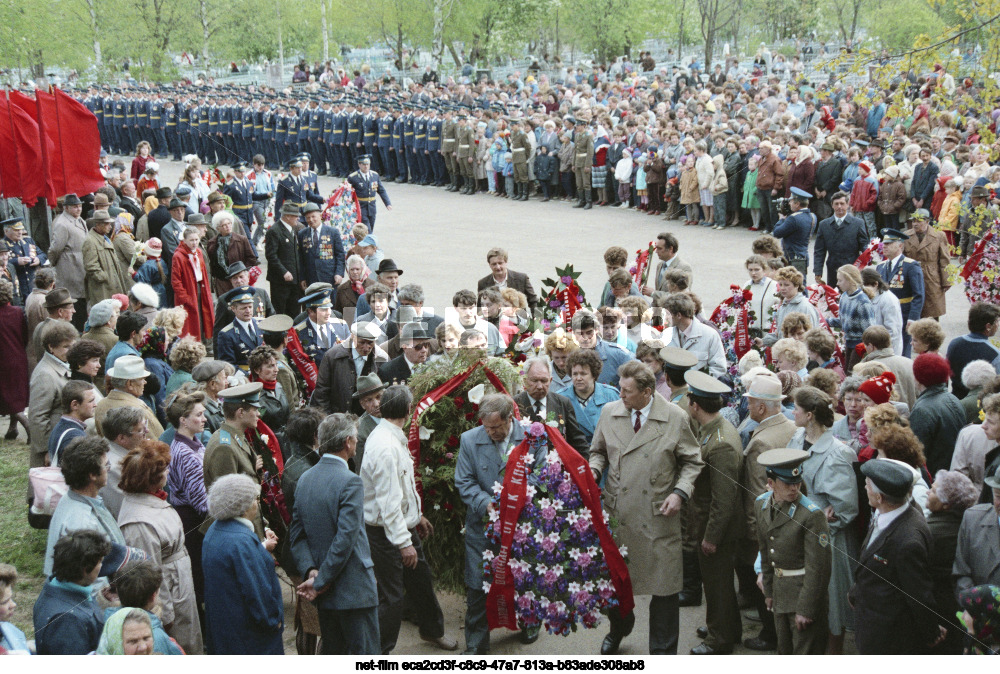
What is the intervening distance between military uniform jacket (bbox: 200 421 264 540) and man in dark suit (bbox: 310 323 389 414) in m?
1.79

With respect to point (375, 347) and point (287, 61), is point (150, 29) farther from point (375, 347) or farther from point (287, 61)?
point (375, 347)

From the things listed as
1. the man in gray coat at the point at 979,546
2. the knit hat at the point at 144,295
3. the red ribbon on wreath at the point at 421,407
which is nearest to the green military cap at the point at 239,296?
the knit hat at the point at 144,295

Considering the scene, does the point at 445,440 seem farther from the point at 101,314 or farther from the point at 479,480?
the point at 101,314

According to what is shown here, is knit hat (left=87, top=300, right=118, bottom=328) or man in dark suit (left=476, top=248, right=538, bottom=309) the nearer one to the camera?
knit hat (left=87, top=300, right=118, bottom=328)

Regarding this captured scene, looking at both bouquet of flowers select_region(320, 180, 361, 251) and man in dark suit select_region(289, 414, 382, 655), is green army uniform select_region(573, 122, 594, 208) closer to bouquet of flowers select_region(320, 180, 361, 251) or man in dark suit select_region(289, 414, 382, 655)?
bouquet of flowers select_region(320, 180, 361, 251)

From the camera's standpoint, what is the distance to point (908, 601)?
190 inches

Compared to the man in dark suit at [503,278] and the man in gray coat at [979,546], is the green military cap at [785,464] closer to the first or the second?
the man in gray coat at [979,546]

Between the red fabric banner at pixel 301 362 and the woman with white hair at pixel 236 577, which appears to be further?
the red fabric banner at pixel 301 362

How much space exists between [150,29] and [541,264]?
2567cm

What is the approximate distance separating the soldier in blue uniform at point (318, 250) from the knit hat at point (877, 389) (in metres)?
7.63

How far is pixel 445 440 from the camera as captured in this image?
20.4ft

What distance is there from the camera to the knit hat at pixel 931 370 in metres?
6.43

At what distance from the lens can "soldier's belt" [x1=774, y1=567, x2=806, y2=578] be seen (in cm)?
530

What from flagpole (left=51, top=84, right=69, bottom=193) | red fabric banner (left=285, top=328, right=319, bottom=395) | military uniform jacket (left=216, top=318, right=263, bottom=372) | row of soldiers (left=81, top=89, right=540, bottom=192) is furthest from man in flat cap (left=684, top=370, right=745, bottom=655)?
row of soldiers (left=81, top=89, right=540, bottom=192)
